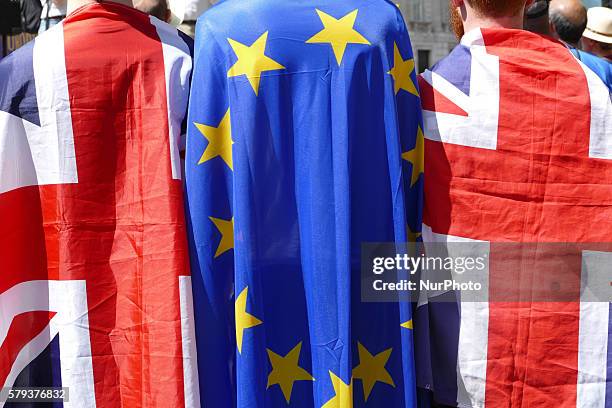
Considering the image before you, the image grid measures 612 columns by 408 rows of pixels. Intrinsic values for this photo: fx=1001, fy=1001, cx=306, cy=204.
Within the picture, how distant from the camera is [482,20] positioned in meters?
3.07

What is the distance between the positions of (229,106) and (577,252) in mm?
1102

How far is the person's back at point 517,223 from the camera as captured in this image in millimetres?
2896

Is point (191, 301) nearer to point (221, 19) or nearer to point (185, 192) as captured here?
point (185, 192)

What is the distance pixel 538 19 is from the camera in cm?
402

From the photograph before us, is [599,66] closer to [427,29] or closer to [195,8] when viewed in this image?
[195,8]

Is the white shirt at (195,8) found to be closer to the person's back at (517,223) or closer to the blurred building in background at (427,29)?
the person's back at (517,223)

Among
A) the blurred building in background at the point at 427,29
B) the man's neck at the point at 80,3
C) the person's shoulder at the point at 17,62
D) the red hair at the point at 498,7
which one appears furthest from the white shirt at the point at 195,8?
the blurred building in background at the point at 427,29

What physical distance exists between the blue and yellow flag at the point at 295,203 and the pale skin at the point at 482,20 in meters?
0.39

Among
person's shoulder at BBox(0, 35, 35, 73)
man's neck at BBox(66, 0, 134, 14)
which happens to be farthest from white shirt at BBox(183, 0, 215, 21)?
person's shoulder at BBox(0, 35, 35, 73)

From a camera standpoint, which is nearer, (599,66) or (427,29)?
(599,66)

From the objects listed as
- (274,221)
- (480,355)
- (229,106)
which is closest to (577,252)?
(480,355)

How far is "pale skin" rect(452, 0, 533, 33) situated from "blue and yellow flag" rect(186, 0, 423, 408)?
1.28 ft

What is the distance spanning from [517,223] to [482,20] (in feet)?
2.10

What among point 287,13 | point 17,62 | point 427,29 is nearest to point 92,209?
point 17,62
